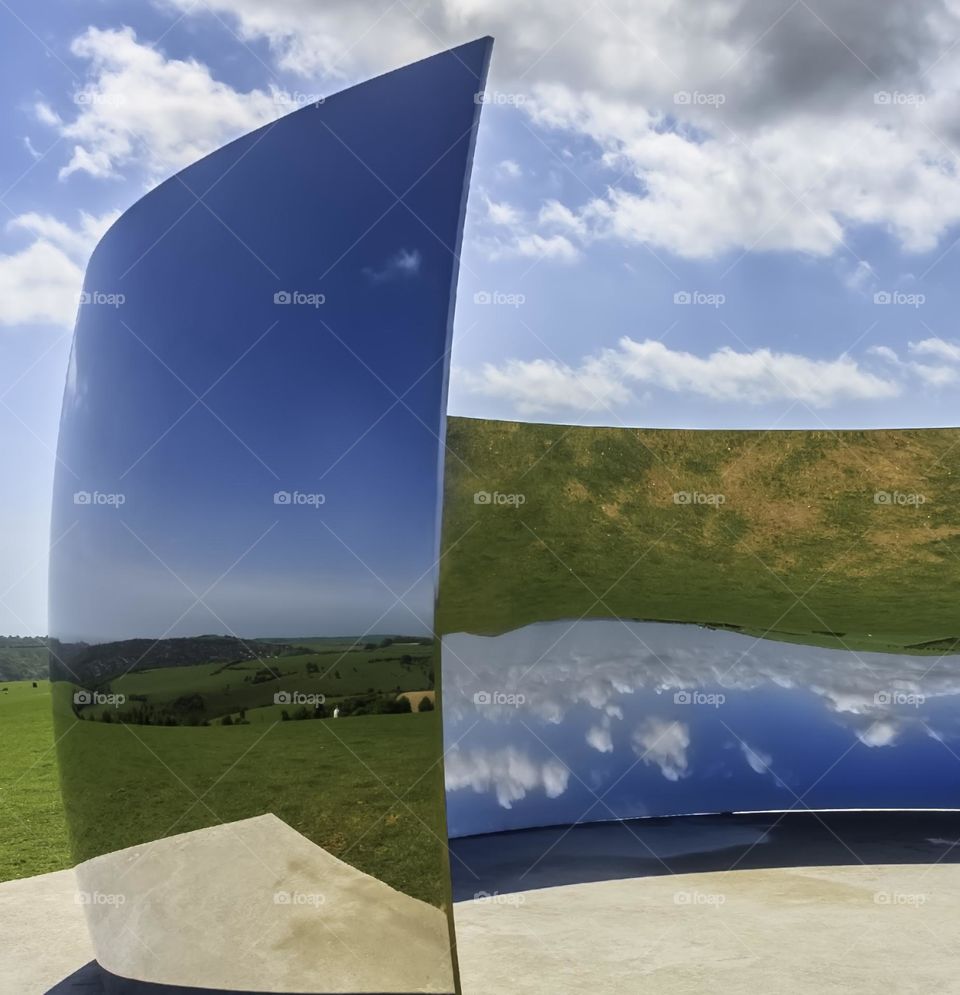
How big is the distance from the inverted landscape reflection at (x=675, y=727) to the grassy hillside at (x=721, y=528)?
1657 mm

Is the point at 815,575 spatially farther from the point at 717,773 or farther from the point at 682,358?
the point at 717,773

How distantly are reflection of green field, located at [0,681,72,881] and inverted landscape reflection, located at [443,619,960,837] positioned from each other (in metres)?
5.08

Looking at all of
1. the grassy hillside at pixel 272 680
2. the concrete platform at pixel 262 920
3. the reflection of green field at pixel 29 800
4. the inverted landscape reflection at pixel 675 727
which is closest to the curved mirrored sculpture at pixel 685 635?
the inverted landscape reflection at pixel 675 727

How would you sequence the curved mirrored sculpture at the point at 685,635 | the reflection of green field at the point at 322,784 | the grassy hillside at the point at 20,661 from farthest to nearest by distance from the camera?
the grassy hillside at the point at 20,661 → the curved mirrored sculpture at the point at 685,635 → the reflection of green field at the point at 322,784

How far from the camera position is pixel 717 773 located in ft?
42.2

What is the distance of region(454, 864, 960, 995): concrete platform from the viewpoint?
5.91 m

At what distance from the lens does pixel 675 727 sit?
43.1 feet

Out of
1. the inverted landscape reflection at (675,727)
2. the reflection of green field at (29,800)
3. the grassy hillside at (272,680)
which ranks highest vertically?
the grassy hillside at (272,680)

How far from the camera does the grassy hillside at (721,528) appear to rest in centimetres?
1764

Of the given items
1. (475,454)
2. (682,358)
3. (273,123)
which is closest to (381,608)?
(273,123)

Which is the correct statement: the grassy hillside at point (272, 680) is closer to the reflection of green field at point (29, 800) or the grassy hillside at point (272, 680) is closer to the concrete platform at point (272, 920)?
the concrete platform at point (272, 920)

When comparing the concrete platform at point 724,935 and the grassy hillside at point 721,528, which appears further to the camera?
the grassy hillside at point 721,528

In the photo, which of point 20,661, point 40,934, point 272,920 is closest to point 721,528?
point 40,934

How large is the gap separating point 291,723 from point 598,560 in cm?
1508
